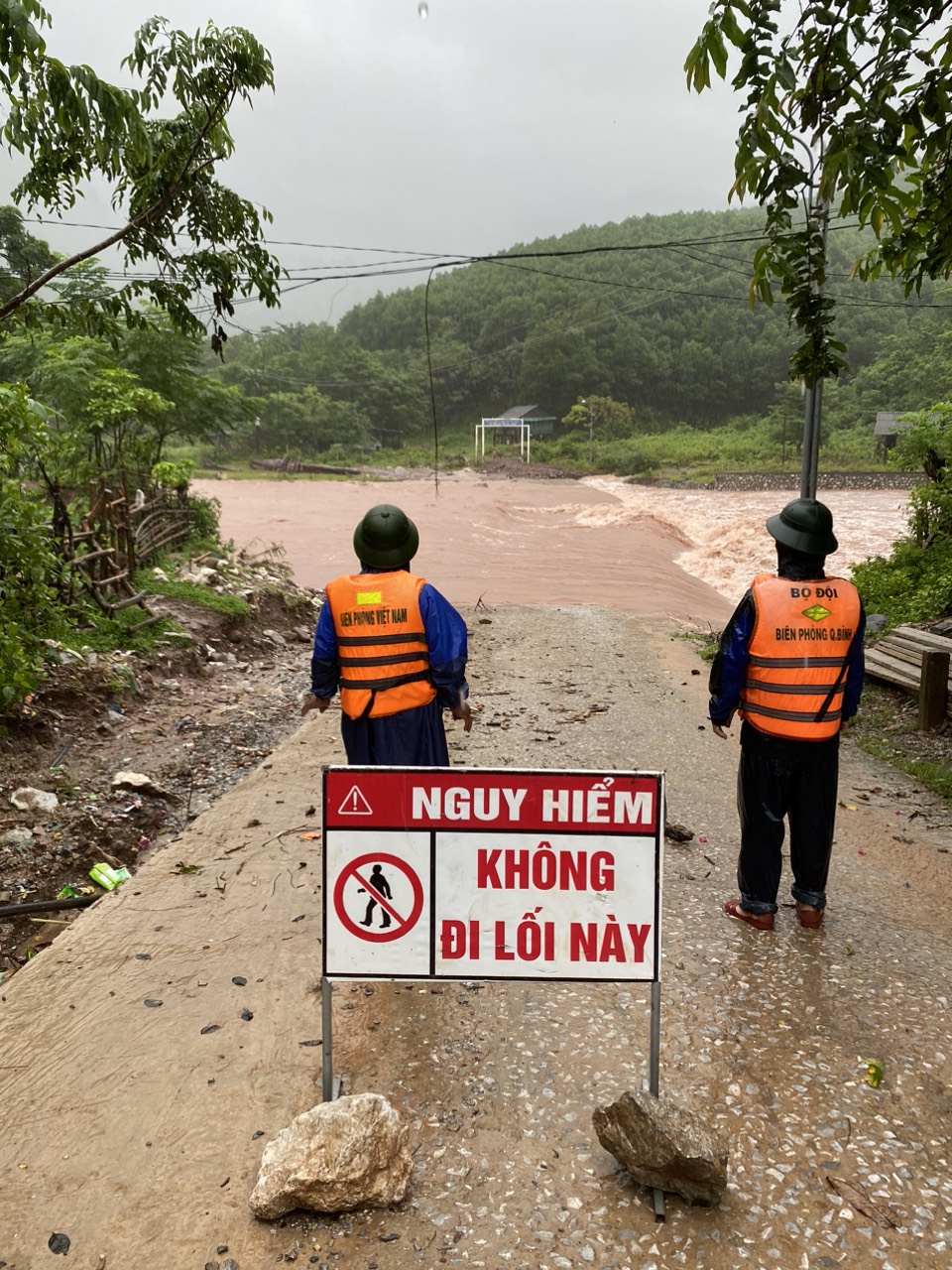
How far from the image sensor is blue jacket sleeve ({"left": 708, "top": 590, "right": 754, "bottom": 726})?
362cm

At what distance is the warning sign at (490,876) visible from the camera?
8.10 ft

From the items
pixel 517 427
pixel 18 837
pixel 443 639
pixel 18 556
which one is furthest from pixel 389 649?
pixel 517 427

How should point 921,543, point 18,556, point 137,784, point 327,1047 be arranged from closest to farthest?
point 327,1047
point 18,556
point 137,784
point 921,543

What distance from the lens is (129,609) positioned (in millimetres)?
9219

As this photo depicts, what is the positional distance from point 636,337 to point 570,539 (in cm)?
6584

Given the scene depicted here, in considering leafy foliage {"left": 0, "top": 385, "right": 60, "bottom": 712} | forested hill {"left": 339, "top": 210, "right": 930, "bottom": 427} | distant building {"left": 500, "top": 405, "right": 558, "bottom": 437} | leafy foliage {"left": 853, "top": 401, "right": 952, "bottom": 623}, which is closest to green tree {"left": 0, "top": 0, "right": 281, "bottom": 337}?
leafy foliage {"left": 0, "top": 385, "right": 60, "bottom": 712}

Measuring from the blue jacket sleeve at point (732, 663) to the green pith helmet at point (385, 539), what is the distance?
1.35 m

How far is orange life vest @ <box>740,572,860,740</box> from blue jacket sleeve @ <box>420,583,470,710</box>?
3.99 feet

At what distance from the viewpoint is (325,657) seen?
3609 millimetres

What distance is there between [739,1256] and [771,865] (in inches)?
72.2

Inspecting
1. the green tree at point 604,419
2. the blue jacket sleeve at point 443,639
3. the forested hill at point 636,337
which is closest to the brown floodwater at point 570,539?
the blue jacket sleeve at point 443,639

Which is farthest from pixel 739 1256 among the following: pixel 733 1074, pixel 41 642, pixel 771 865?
pixel 41 642

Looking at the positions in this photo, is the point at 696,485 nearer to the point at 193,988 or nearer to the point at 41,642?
the point at 41,642

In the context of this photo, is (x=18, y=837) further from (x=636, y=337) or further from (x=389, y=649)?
(x=636, y=337)
